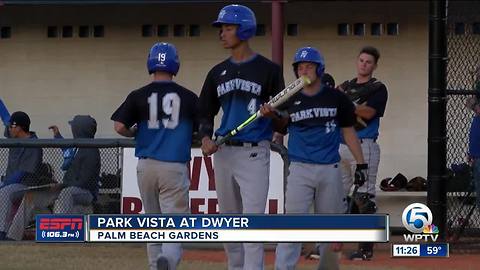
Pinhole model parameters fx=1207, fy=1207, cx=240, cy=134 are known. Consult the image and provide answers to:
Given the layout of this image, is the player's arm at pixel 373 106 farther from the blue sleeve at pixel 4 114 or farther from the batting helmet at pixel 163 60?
the blue sleeve at pixel 4 114

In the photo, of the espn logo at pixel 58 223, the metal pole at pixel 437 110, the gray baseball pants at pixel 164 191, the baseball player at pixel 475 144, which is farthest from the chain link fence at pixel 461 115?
the espn logo at pixel 58 223

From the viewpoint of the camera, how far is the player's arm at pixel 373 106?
40.2ft

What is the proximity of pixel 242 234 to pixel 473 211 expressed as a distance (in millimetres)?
5403

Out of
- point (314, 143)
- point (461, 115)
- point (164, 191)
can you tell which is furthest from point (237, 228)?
point (461, 115)

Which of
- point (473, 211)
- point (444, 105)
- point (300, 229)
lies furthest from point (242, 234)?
point (473, 211)

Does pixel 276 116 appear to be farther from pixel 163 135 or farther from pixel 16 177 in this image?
pixel 16 177

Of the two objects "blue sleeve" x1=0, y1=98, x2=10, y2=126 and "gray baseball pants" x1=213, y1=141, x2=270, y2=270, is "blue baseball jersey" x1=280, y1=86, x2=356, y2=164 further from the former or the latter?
"blue sleeve" x1=0, y1=98, x2=10, y2=126

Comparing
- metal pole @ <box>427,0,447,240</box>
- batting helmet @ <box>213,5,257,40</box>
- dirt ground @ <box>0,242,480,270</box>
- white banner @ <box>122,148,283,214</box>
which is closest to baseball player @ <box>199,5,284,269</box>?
batting helmet @ <box>213,5,257,40</box>

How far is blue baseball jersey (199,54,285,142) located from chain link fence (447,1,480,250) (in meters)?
4.44

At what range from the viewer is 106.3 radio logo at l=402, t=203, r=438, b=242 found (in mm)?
11891

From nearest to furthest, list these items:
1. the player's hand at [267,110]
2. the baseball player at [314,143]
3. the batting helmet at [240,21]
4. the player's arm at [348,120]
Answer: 1. the player's hand at [267,110]
2. the batting helmet at [240,21]
3. the baseball player at [314,143]
4. the player's arm at [348,120]

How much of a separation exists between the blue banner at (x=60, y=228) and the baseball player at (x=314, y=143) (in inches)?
66.1

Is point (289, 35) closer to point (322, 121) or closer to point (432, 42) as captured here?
point (432, 42)

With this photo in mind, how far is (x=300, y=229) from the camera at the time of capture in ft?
30.0
